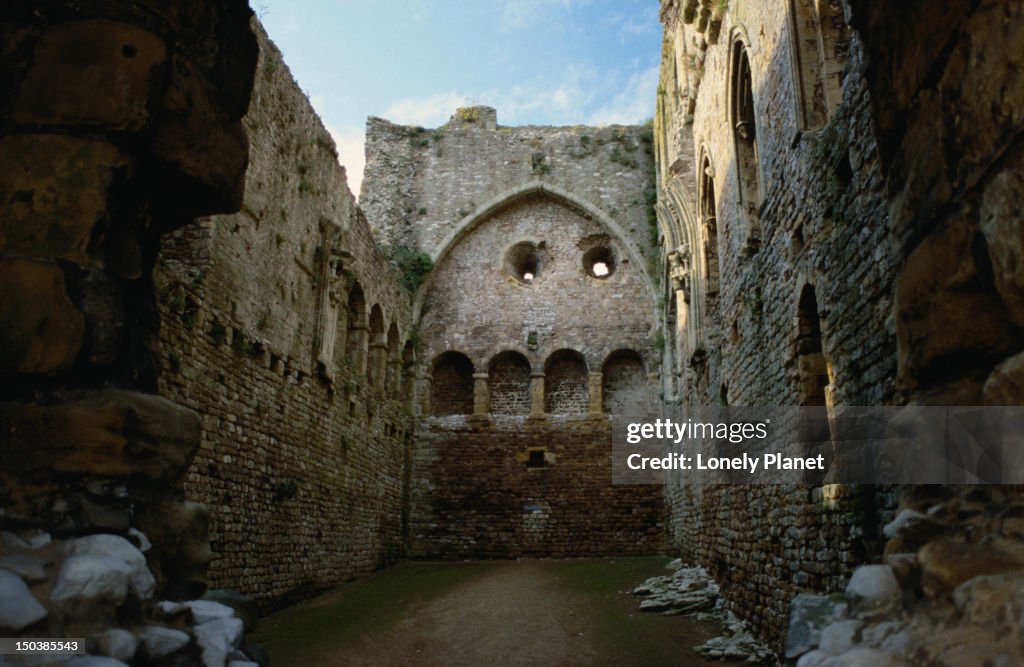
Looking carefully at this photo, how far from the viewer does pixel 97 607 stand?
7.57 feet

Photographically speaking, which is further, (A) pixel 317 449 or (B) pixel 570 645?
(A) pixel 317 449

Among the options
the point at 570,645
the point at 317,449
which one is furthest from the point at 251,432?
the point at 570,645

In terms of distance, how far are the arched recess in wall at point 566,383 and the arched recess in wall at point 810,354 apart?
38.8 feet

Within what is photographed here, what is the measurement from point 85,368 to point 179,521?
0.71 meters

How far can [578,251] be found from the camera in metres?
19.6

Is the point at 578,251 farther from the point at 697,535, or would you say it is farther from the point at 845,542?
the point at 845,542

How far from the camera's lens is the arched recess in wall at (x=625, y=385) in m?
18.2

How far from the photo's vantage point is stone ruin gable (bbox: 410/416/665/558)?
1703cm

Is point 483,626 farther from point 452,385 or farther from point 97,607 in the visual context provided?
point 452,385

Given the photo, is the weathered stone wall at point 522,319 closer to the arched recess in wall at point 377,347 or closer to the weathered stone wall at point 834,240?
the arched recess in wall at point 377,347

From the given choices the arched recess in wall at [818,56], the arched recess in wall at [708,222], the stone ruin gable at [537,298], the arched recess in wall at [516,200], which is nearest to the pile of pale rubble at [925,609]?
the arched recess in wall at [818,56]

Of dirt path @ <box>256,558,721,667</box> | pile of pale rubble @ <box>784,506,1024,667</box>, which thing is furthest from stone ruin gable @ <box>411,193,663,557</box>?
pile of pale rubble @ <box>784,506,1024,667</box>

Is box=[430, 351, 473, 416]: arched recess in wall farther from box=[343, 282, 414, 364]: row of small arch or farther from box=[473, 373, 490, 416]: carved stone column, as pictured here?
box=[343, 282, 414, 364]: row of small arch

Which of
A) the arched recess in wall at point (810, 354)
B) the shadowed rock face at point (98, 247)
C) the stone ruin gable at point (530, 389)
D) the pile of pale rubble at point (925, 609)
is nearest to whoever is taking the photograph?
the pile of pale rubble at point (925, 609)
